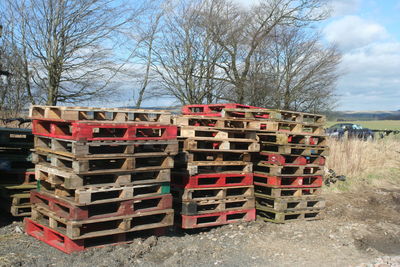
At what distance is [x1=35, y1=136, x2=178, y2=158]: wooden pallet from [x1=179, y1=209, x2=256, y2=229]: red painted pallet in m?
1.26

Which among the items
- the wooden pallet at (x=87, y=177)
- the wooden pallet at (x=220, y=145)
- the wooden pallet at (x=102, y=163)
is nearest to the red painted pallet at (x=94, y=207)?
the wooden pallet at (x=87, y=177)

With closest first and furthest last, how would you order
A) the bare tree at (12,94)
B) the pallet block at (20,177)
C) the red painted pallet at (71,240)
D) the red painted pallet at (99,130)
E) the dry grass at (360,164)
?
the red painted pallet at (99,130)
the red painted pallet at (71,240)
the pallet block at (20,177)
the bare tree at (12,94)
the dry grass at (360,164)

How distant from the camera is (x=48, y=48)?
34.9 feet

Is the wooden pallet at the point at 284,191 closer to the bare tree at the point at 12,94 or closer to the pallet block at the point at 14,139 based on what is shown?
the pallet block at the point at 14,139

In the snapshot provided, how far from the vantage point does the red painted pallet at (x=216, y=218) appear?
6.56 m

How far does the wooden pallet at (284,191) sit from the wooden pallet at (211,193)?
19.0 inches

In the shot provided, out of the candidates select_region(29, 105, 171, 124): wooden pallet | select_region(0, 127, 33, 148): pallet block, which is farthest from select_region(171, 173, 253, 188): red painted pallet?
select_region(0, 127, 33, 148): pallet block

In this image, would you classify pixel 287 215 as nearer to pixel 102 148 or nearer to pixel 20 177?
pixel 102 148

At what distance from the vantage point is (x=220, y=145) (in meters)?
7.05

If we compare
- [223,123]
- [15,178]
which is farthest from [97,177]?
[223,123]

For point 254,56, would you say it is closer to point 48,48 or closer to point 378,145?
point 378,145

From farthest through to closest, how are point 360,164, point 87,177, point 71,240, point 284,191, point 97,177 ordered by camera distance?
point 360,164, point 284,191, point 97,177, point 87,177, point 71,240

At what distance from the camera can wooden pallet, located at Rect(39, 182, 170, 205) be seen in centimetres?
518

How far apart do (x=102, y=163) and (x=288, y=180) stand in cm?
389
